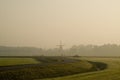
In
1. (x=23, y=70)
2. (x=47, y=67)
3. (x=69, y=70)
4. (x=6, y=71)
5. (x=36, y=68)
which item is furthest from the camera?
(x=69, y=70)

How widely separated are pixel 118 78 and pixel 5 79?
20.4 m

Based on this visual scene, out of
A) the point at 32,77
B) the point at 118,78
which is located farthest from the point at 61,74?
the point at 118,78

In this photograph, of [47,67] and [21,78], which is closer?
[21,78]

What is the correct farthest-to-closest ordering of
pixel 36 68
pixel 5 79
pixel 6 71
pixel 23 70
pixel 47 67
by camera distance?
pixel 47 67, pixel 36 68, pixel 23 70, pixel 6 71, pixel 5 79

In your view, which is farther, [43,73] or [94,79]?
[43,73]

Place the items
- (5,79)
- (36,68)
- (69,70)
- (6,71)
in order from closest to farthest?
1. (5,79)
2. (6,71)
3. (36,68)
4. (69,70)

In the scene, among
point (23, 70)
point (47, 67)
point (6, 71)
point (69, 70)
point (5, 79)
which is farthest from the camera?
point (69, 70)

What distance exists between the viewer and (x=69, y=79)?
43.3 m

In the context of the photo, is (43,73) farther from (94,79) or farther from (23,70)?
(94,79)

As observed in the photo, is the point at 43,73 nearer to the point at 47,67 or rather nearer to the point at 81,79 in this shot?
the point at 47,67

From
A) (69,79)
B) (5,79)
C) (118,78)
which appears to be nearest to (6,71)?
(5,79)

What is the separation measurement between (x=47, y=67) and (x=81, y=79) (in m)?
14.1

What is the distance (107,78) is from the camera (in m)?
44.8

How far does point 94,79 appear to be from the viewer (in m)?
43.3
